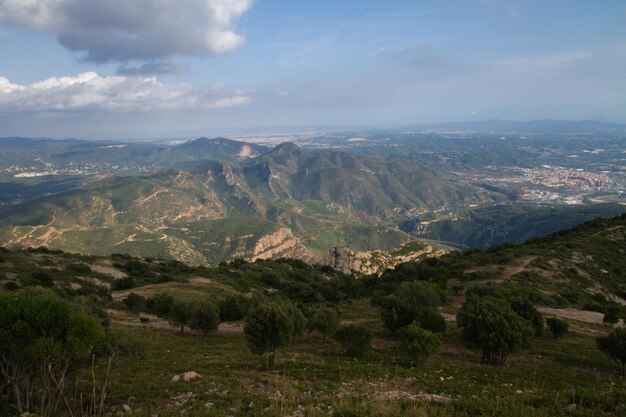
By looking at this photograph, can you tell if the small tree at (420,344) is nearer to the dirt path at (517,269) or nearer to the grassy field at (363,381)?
the grassy field at (363,381)

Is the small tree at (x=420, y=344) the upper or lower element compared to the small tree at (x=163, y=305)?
upper

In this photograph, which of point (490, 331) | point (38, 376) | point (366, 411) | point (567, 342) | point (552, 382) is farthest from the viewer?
point (567, 342)

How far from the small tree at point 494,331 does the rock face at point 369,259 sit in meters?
98.3

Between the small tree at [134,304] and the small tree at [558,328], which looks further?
the small tree at [134,304]

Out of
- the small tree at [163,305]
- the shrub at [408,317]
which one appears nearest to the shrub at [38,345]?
the shrub at [408,317]

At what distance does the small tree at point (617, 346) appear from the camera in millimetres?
24594

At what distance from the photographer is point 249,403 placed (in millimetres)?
14156

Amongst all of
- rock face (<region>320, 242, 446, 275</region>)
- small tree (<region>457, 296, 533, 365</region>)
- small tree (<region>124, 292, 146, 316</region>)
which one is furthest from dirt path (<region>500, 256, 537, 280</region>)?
rock face (<region>320, 242, 446, 275</region>)

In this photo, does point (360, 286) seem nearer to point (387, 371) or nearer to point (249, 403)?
point (387, 371)

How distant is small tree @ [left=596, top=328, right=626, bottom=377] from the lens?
80.7 feet

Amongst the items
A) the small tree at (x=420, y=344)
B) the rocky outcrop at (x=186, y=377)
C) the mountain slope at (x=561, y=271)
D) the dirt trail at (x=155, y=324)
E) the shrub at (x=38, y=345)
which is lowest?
the mountain slope at (x=561, y=271)

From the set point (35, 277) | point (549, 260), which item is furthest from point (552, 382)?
point (35, 277)

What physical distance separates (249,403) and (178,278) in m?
63.2

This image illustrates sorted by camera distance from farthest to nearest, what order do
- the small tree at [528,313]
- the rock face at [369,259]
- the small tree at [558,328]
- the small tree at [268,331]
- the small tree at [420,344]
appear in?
1. the rock face at [369,259]
2. the small tree at [528,313]
3. the small tree at [558,328]
4. the small tree at [420,344]
5. the small tree at [268,331]
